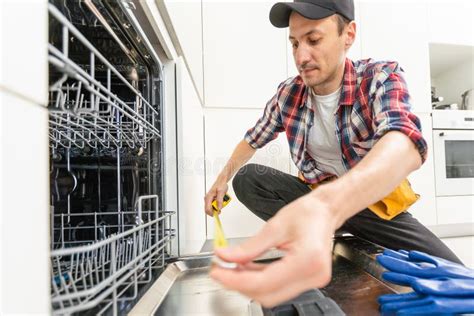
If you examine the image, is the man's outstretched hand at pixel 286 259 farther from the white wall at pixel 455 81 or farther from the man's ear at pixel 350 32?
the white wall at pixel 455 81

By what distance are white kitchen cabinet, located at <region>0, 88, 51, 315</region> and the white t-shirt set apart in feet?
2.75

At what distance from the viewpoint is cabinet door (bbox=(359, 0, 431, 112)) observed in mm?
1507

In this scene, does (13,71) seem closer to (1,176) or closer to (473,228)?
(1,176)

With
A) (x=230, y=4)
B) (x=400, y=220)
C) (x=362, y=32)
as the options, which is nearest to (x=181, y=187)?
(x=400, y=220)

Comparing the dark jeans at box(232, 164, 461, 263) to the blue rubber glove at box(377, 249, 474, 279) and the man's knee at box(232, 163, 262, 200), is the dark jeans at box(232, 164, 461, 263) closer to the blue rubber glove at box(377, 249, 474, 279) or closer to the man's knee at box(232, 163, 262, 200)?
the man's knee at box(232, 163, 262, 200)

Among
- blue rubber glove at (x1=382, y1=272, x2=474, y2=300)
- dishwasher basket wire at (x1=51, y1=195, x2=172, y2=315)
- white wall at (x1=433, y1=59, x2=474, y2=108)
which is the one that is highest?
white wall at (x1=433, y1=59, x2=474, y2=108)

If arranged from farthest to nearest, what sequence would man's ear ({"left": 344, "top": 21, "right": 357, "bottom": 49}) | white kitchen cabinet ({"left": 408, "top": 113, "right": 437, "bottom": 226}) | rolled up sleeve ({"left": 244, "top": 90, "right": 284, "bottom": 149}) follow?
1. white kitchen cabinet ({"left": 408, "top": 113, "right": 437, "bottom": 226})
2. rolled up sleeve ({"left": 244, "top": 90, "right": 284, "bottom": 149})
3. man's ear ({"left": 344, "top": 21, "right": 357, "bottom": 49})

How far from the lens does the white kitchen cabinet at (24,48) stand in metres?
0.18

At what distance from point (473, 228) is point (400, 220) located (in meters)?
1.08

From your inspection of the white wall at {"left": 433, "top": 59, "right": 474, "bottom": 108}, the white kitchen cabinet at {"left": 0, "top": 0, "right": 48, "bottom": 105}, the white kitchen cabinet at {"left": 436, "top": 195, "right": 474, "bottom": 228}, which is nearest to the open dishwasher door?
Result: the white kitchen cabinet at {"left": 0, "top": 0, "right": 48, "bottom": 105}

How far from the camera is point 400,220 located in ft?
3.02

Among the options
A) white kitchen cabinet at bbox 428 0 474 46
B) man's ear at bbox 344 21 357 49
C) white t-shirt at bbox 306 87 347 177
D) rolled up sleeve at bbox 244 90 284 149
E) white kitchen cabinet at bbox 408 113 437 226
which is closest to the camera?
man's ear at bbox 344 21 357 49

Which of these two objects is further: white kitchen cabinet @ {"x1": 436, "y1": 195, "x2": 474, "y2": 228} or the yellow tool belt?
white kitchen cabinet @ {"x1": 436, "y1": 195, "x2": 474, "y2": 228}

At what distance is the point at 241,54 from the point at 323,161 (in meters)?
0.71
